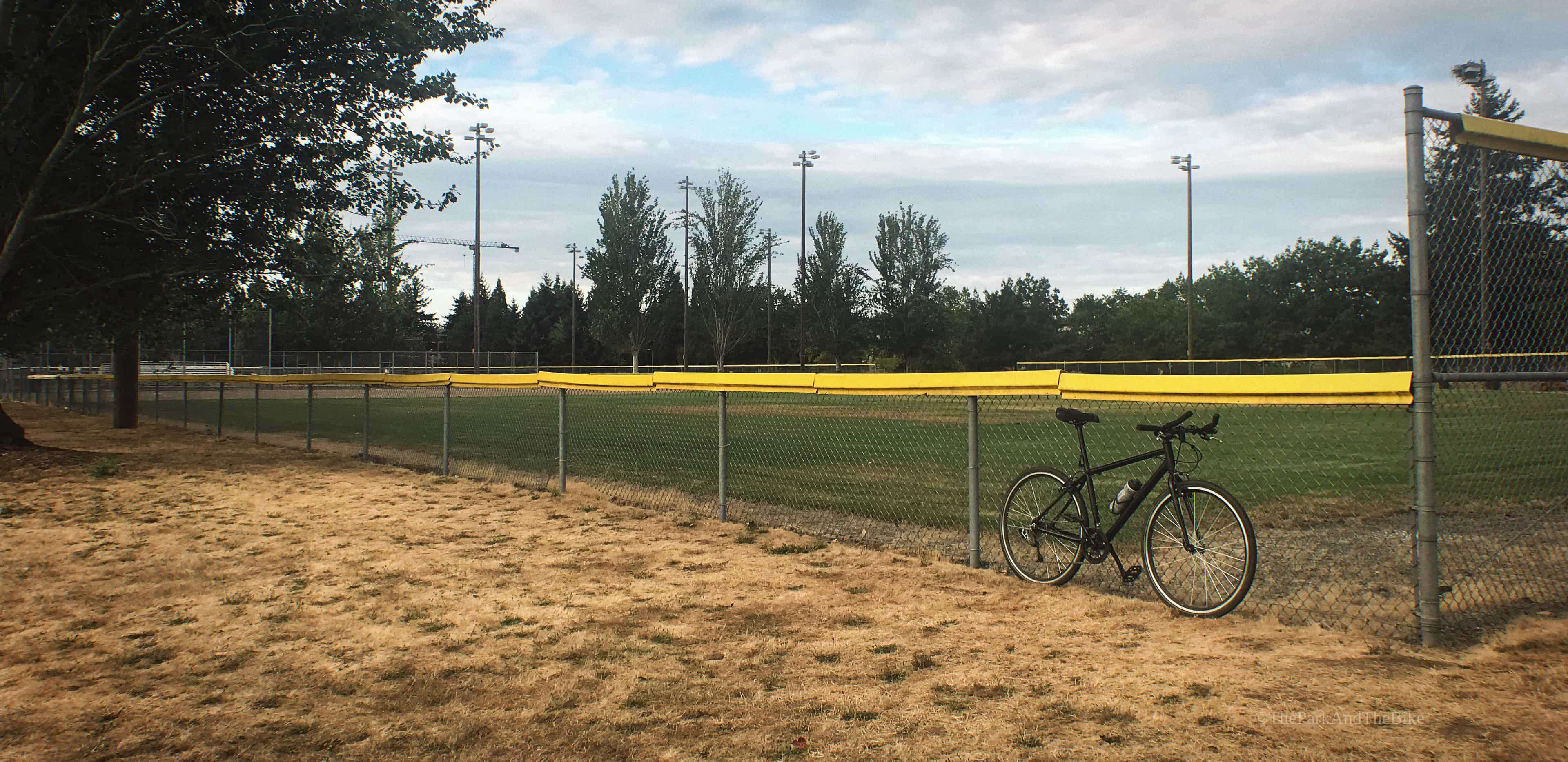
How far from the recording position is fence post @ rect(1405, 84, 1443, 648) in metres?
4.09

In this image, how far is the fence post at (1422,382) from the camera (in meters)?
4.09

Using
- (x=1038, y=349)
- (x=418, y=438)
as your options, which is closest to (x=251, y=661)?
(x=418, y=438)

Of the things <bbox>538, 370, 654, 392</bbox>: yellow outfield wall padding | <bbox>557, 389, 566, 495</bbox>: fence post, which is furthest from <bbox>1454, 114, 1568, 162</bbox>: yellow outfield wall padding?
<bbox>557, 389, 566, 495</bbox>: fence post

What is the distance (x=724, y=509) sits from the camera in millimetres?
7918

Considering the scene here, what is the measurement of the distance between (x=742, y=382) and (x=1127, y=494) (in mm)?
3700

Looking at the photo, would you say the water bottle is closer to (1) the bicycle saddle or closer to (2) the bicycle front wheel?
(2) the bicycle front wheel

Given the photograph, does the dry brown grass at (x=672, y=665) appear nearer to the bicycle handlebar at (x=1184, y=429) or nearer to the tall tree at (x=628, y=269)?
the bicycle handlebar at (x=1184, y=429)

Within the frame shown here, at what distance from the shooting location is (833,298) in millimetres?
63375

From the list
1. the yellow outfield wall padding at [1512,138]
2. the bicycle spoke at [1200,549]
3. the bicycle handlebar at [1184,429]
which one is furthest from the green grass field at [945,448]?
the yellow outfield wall padding at [1512,138]

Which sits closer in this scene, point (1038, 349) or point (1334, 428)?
point (1334, 428)

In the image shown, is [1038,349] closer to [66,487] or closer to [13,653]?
[66,487]

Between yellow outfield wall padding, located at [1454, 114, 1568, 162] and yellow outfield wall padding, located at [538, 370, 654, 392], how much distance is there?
6423 mm

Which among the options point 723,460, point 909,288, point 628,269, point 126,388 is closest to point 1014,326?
point 909,288

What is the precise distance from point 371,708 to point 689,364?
5894cm
